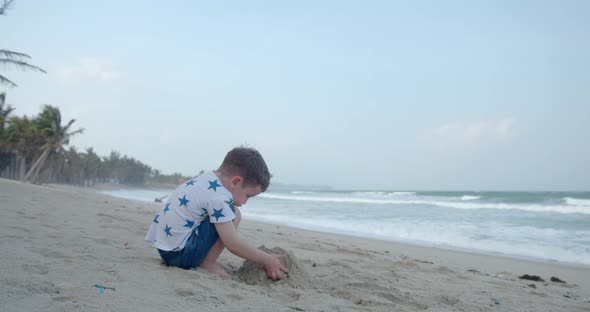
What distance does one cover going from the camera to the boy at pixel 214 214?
2.68m

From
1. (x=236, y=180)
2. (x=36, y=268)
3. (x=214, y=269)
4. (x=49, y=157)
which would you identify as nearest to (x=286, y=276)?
(x=214, y=269)

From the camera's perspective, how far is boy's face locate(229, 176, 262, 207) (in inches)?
109

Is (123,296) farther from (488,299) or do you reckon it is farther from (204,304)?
(488,299)

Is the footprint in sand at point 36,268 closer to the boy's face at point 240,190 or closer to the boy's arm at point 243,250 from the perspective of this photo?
the boy's arm at point 243,250

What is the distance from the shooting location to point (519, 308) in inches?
127

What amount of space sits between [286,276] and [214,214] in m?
0.66

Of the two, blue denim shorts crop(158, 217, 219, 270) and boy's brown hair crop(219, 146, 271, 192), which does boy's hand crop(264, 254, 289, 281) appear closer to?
blue denim shorts crop(158, 217, 219, 270)

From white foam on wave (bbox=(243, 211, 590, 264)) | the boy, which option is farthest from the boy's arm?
white foam on wave (bbox=(243, 211, 590, 264))

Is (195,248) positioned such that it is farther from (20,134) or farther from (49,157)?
(49,157)

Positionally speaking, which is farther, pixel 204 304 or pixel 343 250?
pixel 343 250

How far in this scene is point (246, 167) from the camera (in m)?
2.75

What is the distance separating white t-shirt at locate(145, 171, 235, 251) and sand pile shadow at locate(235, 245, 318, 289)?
0.46m

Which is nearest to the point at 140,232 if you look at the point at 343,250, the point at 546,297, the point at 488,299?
the point at 343,250

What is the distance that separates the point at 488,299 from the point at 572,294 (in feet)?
4.65
